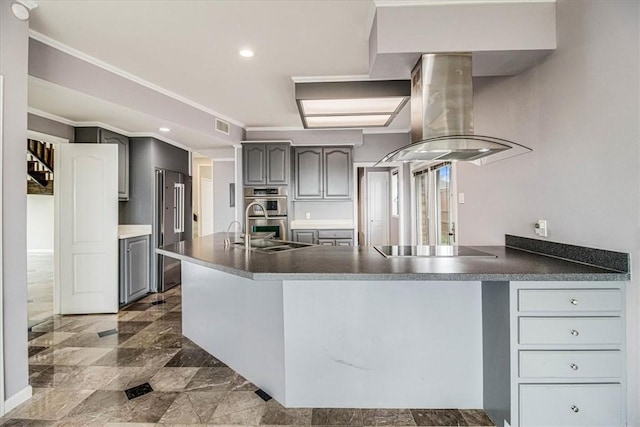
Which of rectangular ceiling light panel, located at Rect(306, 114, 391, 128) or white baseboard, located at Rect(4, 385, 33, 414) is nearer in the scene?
white baseboard, located at Rect(4, 385, 33, 414)

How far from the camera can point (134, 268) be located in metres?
4.29

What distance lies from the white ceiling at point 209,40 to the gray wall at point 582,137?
48.9 inches

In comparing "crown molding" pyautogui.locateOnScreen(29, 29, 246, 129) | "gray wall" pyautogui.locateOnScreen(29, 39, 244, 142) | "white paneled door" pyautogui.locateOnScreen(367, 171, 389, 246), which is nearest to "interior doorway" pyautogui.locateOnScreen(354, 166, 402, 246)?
"white paneled door" pyautogui.locateOnScreen(367, 171, 389, 246)

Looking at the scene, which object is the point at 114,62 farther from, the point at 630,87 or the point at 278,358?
the point at 630,87

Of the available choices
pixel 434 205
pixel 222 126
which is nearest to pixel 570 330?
pixel 434 205

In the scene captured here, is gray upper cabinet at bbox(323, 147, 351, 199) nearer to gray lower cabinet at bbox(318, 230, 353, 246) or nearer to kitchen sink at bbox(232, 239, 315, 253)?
gray lower cabinet at bbox(318, 230, 353, 246)

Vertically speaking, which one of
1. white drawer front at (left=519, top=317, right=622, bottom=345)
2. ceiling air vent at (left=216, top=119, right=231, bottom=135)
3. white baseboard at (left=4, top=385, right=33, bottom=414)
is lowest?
white baseboard at (left=4, top=385, right=33, bottom=414)

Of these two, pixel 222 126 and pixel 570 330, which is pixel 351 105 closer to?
pixel 222 126

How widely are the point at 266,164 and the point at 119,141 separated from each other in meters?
1.98

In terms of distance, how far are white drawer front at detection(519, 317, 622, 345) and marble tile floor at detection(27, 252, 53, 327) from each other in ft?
14.8

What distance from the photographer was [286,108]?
4.30 m

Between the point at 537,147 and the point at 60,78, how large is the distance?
3.64 m

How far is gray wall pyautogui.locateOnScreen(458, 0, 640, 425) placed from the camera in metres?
1.53

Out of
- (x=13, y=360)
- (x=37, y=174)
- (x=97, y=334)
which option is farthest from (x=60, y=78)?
(x=37, y=174)
